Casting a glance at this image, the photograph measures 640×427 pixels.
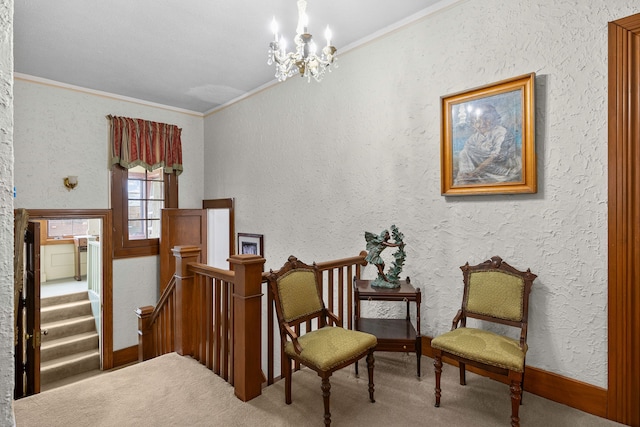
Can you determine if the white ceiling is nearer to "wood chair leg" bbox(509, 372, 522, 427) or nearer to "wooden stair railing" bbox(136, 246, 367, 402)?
"wooden stair railing" bbox(136, 246, 367, 402)

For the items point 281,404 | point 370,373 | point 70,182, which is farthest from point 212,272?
point 70,182

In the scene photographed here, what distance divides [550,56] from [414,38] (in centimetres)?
111

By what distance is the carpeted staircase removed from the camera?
4.70 m

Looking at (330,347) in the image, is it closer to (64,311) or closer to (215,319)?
(215,319)

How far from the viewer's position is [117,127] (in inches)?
191

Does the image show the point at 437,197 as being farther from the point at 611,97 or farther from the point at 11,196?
the point at 11,196

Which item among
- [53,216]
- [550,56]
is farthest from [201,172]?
[550,56]

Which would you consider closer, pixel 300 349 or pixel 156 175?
pixel 300 349

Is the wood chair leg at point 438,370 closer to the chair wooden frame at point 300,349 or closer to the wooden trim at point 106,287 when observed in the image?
the chair wooden frame at point 300,349

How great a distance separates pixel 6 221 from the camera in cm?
54

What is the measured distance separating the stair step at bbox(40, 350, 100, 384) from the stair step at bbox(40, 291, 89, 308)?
1.22m

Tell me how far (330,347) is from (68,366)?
465cm

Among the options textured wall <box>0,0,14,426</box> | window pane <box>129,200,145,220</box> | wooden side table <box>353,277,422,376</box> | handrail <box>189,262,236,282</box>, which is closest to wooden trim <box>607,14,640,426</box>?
wooden side table <box>353,277,422,376</box>

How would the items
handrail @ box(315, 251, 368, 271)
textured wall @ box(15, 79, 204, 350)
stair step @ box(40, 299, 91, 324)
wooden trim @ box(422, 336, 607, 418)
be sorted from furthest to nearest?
1. stair step @ box(40, 299, 91, 324)
2. textured wall @ box(15, 79, 204, 350)
3. handrail @ box(315, 251, 368, 271)
4. wooden trim @ box(422, 336, 607, 418)
